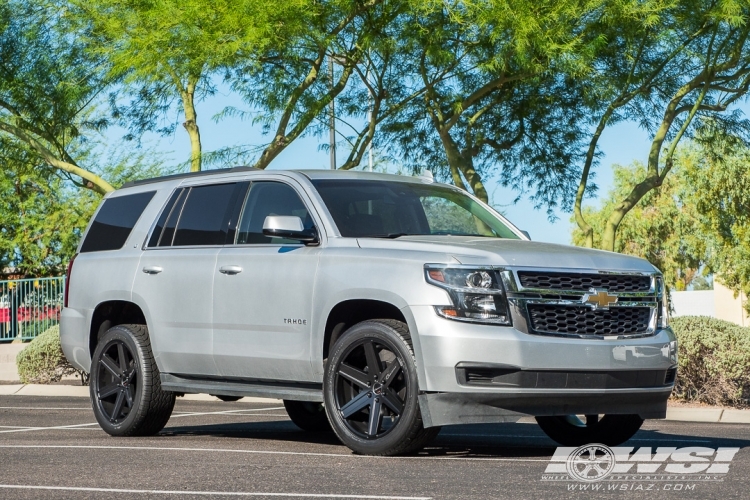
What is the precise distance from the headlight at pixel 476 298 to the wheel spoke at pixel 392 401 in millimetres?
705

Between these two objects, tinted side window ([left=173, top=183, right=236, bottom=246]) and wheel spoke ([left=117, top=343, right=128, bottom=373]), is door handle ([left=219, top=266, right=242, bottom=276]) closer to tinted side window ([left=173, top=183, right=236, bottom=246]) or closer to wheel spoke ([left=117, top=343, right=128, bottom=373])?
tinted side window ([left=173, top=183, right=236, bottom=246])

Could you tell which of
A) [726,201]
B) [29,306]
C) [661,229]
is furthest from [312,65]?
[661,229]

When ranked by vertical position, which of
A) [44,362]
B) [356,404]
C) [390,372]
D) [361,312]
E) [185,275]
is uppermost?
[185,275]

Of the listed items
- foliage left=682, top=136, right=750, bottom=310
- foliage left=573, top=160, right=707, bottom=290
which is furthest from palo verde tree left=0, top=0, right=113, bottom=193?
foliage left=573, top=160, right=707, bottom=290

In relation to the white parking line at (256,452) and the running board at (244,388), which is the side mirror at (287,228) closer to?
the running board at (244,388)

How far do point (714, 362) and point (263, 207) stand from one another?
739cm

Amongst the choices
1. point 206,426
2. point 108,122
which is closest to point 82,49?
point 108,122

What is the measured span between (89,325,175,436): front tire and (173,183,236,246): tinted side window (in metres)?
0.94

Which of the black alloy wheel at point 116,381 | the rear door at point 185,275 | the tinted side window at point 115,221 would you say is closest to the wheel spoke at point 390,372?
the rear door at point 185,275

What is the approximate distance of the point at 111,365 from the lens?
10.6 m

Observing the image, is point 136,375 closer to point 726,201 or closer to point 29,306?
point 29,306

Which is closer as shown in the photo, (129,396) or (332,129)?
(129,396)

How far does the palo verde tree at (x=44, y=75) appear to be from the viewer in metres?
23.0

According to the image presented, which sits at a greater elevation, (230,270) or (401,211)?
(401,211)
